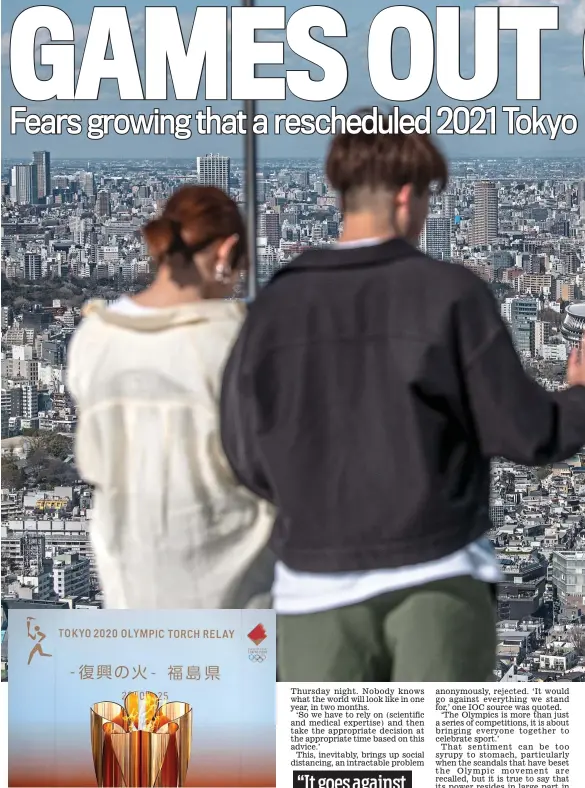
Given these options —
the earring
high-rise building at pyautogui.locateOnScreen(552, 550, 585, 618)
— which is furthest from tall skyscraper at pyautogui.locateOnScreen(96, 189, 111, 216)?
high-rise building at pyautogui.locateOnScreen(552, 550, 585, 618)

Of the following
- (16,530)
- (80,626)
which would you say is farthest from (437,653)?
(16,530)

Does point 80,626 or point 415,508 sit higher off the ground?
point 415,508

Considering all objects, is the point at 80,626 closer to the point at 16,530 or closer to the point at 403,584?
the point at 16,530

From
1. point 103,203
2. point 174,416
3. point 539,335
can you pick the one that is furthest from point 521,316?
point 103,203

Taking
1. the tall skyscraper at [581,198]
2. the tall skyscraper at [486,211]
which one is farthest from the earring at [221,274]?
the tall skyscraper at [581,198]

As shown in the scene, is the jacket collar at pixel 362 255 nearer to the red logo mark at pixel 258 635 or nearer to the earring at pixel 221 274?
the earring at pixel 221 274

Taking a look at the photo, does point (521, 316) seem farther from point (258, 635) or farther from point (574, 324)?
point (258, 635)
